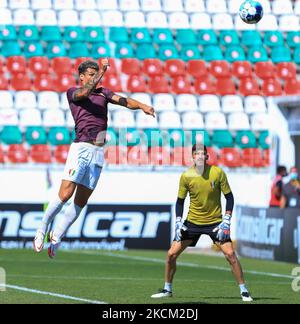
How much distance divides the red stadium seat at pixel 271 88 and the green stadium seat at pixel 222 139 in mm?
3093

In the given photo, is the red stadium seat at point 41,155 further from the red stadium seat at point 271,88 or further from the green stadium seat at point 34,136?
the red stadium seat at point 271,88

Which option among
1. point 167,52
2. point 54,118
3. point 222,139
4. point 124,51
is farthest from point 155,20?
point 54,118

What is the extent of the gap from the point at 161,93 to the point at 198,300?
636 inches

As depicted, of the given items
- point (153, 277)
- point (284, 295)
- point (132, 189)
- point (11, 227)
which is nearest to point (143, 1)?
point (132, 189)

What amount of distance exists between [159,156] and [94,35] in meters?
5.74

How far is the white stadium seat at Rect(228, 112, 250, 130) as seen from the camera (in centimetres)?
2789

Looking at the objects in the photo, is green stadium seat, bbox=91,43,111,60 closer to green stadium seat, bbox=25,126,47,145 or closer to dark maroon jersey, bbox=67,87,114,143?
green stadium seat, bbox=25,126,47,145

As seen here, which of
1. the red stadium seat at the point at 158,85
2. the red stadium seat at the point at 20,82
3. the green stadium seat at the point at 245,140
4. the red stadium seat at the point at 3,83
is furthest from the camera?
the red stadium seat at the point at 158,85

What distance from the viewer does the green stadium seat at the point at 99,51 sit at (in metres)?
28.7

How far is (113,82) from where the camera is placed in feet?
91.4

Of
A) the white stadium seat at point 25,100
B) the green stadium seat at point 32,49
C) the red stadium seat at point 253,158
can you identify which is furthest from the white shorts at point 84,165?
the green stadium seat at point 32,49

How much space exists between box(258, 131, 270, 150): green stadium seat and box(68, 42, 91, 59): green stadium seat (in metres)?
5.39

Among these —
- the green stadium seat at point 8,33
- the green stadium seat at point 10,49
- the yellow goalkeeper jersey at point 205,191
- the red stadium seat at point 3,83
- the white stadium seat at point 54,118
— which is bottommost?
the yellow goalkeeper jersey at point 205,191
